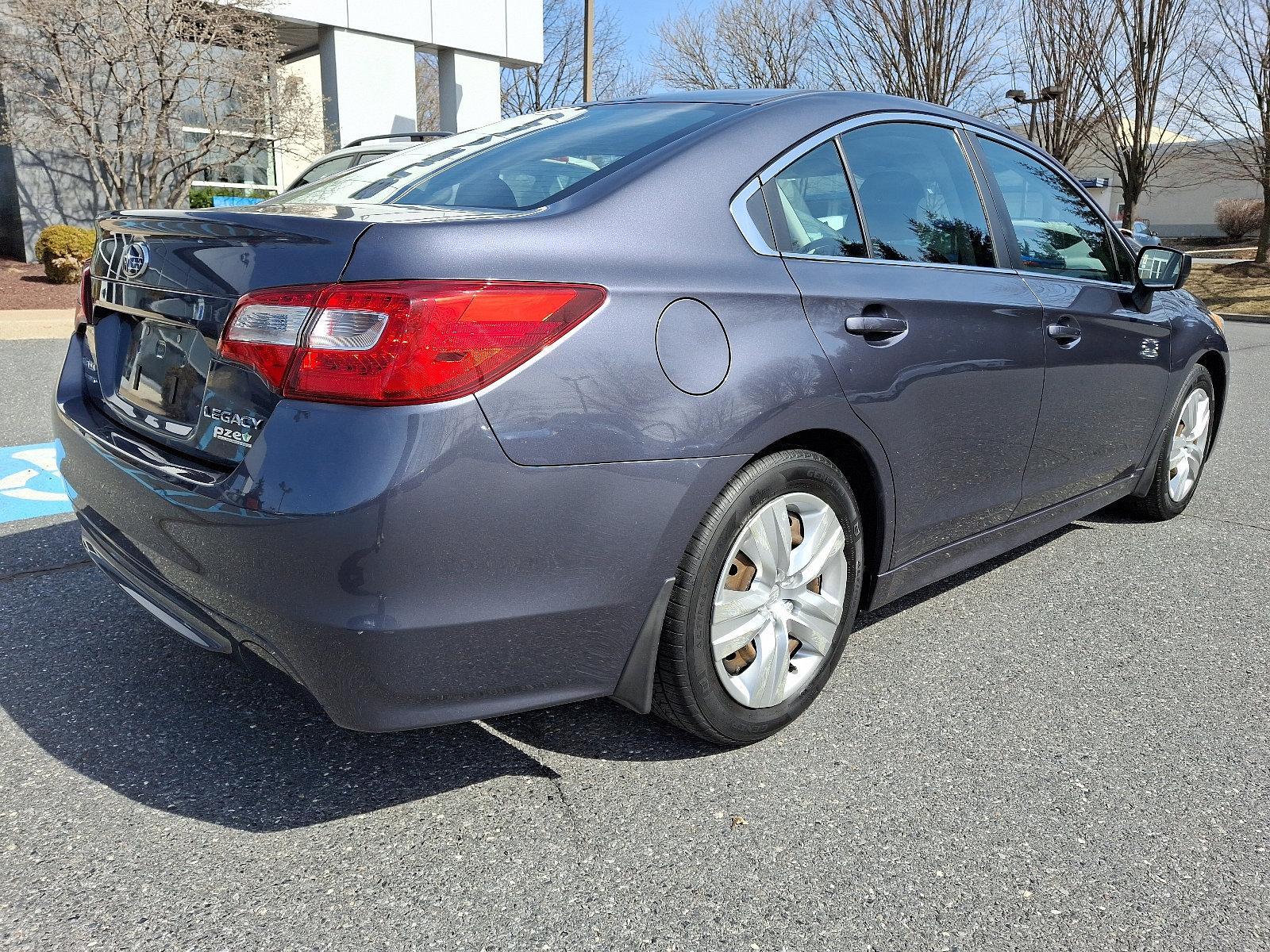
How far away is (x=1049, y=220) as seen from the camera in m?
3.73

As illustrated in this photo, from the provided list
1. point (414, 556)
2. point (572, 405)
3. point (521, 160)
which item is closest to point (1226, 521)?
point (521, 160)

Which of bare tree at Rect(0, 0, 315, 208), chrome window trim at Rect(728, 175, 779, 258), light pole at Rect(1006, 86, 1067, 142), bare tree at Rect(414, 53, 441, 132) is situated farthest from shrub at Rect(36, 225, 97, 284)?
bare tree at Rect(414, 53, 441, 132)

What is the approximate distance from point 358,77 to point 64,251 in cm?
752

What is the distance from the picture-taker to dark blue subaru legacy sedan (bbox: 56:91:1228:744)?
1.97 m

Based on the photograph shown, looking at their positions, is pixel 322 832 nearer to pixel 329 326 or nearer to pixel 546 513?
pixel 546 513

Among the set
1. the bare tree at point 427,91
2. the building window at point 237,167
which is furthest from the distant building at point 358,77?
the bare tree at point 427,91

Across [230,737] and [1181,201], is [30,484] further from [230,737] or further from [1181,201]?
[1181,201]

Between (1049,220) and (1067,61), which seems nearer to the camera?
(1049,220)

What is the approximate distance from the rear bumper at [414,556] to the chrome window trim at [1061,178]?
1802mm

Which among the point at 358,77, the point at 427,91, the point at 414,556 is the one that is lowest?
the point at 414,556

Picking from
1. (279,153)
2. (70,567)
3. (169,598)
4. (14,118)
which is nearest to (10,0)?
(14,118)

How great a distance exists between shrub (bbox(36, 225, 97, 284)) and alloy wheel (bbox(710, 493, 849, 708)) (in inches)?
625

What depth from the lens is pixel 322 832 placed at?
2.28 m

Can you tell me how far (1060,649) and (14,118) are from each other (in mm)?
18018
